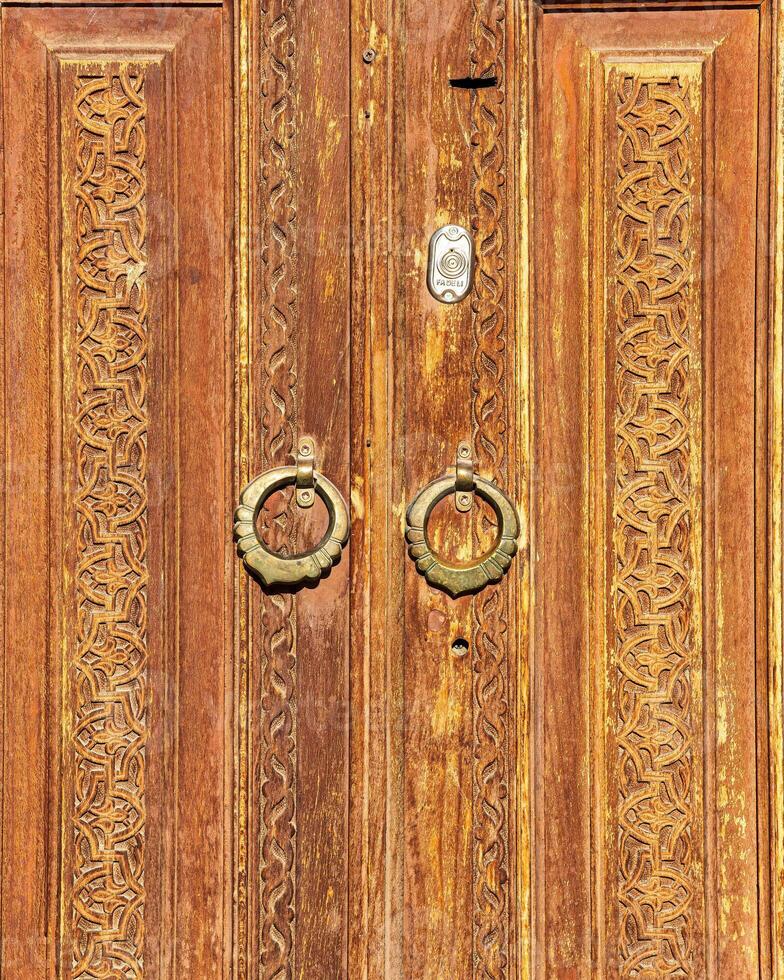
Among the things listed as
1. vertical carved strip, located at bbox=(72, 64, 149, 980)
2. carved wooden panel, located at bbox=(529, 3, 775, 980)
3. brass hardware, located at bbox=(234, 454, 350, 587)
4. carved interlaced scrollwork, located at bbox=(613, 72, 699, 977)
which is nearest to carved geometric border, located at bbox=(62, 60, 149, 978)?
vertical carved strip, located at bbox=(72, 64, 149, 980)

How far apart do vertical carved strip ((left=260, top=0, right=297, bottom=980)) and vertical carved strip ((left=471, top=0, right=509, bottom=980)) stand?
24 centimetres

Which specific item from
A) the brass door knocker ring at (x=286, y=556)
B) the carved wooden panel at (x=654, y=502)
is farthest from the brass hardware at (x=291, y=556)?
the carved wooden panel at (x=654, y=502)

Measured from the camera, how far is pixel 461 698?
3.99 ft

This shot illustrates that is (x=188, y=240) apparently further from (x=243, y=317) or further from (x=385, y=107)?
(x=385, y=107)

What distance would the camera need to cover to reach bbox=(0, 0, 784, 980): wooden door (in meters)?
1.21

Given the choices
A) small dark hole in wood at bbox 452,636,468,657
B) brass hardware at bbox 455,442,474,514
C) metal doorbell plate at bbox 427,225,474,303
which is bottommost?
small dark hole in wood at bbox 452,636,468,657

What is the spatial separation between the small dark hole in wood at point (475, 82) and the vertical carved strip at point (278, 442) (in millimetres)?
212

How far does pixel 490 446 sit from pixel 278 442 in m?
0.28

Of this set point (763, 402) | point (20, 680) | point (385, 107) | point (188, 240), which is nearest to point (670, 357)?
point (763, 402)

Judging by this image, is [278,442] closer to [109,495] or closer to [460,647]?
[109,495]

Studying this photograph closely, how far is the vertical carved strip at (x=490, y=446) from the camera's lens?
1212 mm

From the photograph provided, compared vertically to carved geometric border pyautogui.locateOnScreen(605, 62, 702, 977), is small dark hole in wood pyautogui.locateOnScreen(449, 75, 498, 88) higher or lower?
higher

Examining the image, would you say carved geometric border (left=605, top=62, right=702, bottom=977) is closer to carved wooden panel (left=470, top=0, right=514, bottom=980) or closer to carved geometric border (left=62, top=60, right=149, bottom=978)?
carved wooden panel (left=470, top=0, right=514, bottom=980)

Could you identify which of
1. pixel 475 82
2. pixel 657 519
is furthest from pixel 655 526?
pixel 475 82
